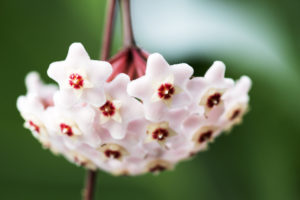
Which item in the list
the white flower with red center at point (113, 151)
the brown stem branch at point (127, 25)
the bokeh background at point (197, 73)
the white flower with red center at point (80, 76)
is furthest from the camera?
the bokeh background at point (197, 73)

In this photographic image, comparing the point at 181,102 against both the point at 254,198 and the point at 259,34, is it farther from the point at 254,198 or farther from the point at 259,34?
the point at 254,198

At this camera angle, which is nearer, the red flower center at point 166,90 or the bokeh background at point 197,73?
the red flower center at point 166,90

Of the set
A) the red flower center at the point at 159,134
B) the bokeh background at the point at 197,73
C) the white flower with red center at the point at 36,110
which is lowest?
the red flower center at the point at 159,134

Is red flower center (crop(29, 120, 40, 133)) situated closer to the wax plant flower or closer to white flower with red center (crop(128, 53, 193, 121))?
the wax plant flower

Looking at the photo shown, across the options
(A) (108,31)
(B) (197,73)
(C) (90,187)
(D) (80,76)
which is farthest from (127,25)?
(B) (197,73)

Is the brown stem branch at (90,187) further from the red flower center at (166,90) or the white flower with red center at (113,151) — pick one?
the red flower center at (166,90)

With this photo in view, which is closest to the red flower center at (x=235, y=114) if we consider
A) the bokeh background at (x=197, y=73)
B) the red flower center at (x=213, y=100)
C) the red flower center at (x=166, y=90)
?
the red flower center at (x=213, y=100)

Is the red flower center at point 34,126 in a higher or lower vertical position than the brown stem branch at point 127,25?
lower

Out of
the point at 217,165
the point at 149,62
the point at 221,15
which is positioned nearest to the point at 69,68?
the point at 149,62
